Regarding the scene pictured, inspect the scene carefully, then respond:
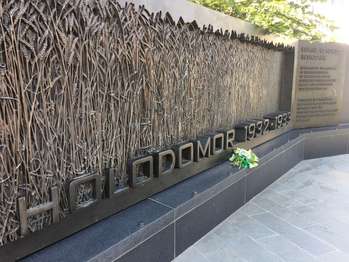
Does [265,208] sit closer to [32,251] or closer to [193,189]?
[193,189]

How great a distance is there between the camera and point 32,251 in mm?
1879

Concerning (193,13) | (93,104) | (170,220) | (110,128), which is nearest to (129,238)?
(170,220)

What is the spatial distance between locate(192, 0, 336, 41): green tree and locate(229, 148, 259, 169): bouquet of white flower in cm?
237

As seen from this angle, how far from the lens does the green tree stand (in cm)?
546

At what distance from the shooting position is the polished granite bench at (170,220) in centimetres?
199

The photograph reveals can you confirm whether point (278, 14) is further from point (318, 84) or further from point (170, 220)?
point (170, 220)

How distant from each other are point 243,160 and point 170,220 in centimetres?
153

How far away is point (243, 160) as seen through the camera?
366 centimetres

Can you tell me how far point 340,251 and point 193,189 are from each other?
61.8 inches

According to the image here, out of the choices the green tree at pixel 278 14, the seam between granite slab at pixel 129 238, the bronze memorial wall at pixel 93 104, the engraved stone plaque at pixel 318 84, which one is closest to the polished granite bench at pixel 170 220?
the seam between granite slab at pixel 129 238

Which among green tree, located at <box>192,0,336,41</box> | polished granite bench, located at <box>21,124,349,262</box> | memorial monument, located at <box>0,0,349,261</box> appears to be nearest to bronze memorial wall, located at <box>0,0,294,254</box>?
memorial monument, located at <box>0,0,349,261</box>

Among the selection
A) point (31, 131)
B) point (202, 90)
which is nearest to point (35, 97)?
point (31, 131)

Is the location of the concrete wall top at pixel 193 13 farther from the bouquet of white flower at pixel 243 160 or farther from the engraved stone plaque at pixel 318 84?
the engraved stone plaque at pixel 318 84

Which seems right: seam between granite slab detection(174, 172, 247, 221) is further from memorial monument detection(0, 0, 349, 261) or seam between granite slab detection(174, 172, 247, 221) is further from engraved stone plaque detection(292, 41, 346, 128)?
engraved stone plaque detection(292, 41, 346, 128)
